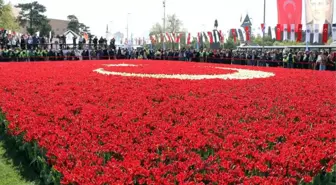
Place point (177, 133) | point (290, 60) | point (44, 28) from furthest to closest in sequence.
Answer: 1. point (44, 28)
2. point (290, 60)
3. point (177, 133)

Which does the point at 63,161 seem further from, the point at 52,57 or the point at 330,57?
the point at 52,57

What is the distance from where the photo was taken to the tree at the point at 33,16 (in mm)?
82188

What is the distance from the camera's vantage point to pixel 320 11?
83.7ft

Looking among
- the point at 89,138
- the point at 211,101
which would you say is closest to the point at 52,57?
the point at 211,101

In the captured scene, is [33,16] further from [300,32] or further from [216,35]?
[300,32]

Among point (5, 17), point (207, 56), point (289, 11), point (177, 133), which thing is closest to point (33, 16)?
point (5, 17)

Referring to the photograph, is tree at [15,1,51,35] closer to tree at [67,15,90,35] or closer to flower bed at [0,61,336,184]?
tree at [67,15,90,35]

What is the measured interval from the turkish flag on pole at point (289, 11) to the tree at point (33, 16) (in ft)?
208

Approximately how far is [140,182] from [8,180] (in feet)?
8.21

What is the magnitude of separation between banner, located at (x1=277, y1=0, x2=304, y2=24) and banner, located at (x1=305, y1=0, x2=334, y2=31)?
1.49m

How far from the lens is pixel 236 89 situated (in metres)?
10.3

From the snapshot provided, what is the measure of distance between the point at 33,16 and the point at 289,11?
66574mm

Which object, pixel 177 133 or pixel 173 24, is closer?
pixel 177 133

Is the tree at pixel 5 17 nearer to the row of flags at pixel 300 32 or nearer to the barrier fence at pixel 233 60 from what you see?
the barrier fence at pixel 233 60
